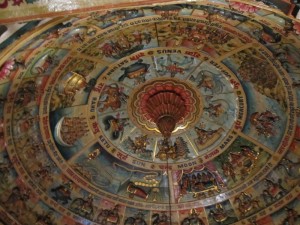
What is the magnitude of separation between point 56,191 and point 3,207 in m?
1.65

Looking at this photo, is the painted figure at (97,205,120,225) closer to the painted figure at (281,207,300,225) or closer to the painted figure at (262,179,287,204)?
the painted figure at (262,179,287,204)

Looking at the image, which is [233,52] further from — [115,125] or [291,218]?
[291,218]

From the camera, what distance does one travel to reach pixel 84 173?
15.5 metres

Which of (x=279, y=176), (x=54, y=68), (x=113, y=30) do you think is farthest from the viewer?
(x=279, y=176)

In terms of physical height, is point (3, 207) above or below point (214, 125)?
below

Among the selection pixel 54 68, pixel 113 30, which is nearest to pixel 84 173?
pixel 54 68

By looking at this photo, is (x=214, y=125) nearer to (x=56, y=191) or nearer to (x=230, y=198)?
(x=230, y=198)

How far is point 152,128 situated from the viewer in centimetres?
1591

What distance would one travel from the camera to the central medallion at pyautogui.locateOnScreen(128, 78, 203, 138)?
15422 millimetres

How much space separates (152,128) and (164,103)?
0.94m

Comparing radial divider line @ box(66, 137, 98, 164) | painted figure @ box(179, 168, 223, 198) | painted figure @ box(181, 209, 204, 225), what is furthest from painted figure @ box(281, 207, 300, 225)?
radial divider line @ box(66, 137, 98, 164)

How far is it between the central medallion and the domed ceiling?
3 centimetres

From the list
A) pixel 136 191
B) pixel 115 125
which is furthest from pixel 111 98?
pixel 136 191

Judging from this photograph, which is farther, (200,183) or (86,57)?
(200,183)
